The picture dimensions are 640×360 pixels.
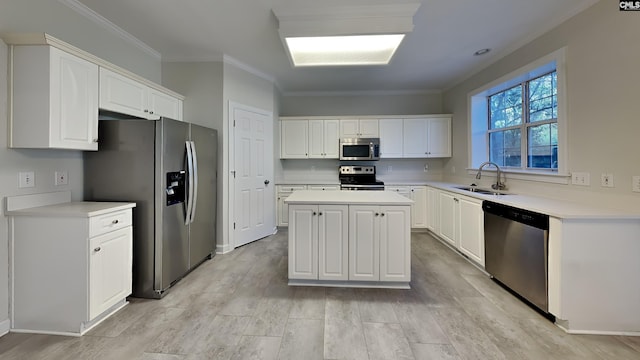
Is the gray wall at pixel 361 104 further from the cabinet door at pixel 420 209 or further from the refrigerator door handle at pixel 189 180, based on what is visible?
the refrigerator door handle at pixel 189 180

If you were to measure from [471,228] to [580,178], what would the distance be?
1126 mm

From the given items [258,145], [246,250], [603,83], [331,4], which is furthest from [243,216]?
[603,83]

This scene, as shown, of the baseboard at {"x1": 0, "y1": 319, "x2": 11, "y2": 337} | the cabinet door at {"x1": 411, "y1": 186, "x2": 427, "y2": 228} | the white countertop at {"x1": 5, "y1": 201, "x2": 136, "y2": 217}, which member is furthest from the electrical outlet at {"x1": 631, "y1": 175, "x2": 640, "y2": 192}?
the baseboard at {"x1": 0, "y1": 319, "x2": 11, "y2": 337}

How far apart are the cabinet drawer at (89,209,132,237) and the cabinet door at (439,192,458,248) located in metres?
3.77

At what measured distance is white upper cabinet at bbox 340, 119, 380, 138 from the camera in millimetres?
5020

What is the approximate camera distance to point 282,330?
1.92 metres

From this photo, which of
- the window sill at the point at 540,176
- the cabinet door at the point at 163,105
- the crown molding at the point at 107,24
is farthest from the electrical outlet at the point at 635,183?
the crown molding at the point at 107,24

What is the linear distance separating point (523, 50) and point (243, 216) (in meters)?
4.21

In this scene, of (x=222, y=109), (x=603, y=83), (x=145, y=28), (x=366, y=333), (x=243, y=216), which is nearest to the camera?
(x=366, y=333)

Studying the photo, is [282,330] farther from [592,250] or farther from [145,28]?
[145,28]

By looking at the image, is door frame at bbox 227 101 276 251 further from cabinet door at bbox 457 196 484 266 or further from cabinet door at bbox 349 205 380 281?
cabinet door at bbox 457 196 484 266

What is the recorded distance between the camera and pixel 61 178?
2.20 metres

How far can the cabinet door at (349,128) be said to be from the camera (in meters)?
5.03

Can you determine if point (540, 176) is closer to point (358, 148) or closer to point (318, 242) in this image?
point (318, 242)
